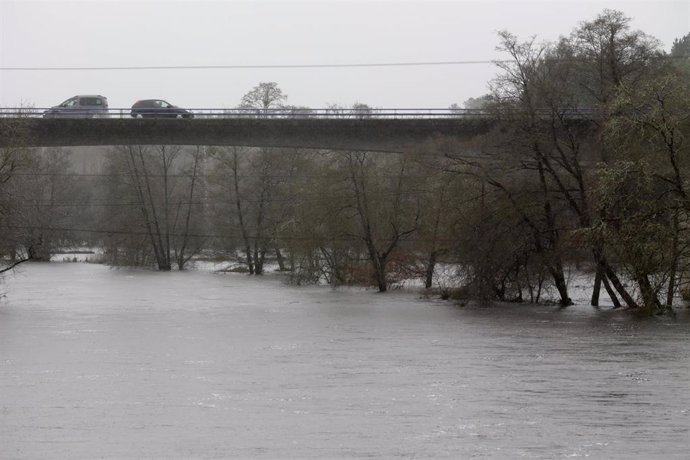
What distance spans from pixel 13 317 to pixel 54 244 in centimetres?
6334

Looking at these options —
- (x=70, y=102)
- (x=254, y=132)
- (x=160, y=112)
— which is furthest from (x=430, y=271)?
(x=70, y=102)

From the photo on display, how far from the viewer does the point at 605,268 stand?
4869 centimetres

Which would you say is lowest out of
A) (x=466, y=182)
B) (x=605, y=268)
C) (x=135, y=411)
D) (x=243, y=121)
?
(x=135, y=411)

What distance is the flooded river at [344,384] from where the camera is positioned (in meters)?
20.6

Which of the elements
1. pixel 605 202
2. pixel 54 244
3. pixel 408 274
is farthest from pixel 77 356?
pixel 54 244

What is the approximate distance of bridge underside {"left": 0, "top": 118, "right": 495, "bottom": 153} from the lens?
6238 cm

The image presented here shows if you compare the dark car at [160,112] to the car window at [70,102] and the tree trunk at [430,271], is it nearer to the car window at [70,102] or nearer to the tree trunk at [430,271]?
the car window at [70,102]

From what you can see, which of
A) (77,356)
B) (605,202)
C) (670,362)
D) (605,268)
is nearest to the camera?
(670,362)

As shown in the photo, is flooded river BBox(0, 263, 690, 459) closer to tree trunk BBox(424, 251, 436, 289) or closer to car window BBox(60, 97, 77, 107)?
tree trunk BBox(424, 251, 436, 289)

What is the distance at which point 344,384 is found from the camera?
28.0 metres

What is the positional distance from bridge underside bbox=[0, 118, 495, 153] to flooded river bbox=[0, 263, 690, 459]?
14019 mm

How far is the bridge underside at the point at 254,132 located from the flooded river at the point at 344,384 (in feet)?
46.0

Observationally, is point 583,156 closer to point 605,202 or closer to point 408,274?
point 605,202

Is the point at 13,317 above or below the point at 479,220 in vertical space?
below
